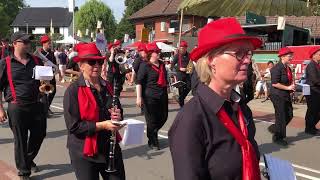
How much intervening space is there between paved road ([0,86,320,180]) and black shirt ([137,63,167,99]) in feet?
3.25

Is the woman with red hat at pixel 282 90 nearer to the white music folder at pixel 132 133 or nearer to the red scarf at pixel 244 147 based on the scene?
the white music folder at pixel 132 133

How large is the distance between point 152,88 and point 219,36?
594cm

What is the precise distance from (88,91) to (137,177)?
279 centimetres

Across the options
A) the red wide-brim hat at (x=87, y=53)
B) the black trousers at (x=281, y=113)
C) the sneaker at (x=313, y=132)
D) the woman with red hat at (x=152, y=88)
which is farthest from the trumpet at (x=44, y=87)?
the sneaker at (x=313, y=132)

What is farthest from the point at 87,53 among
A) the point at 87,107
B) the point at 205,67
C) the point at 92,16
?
the point at 92,16

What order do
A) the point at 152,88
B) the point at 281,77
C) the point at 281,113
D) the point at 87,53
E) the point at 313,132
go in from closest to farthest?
the point at 87,53 < the point at 152,88 < the point at 281,77 < the point at 281,113 < the point at 313,132

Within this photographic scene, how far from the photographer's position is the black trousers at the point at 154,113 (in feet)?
27.4

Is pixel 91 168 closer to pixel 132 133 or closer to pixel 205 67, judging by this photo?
pixel 132 133

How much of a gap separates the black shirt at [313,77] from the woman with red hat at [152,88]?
322 centimetres

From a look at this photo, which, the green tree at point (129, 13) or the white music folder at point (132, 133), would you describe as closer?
the white music folder at point (132, 133)

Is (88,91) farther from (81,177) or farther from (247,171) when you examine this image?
(247,171)

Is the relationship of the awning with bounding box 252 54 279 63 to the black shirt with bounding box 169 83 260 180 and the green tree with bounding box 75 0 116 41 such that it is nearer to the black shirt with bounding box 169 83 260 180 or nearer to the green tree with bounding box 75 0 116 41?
the black shirt with bounding box 169 83 260 180

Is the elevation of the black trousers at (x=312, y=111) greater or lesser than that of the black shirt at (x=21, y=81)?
lesser

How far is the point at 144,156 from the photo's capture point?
8.04 m
